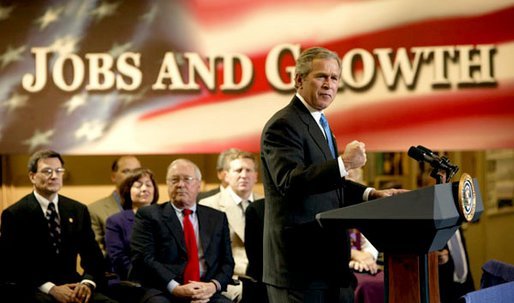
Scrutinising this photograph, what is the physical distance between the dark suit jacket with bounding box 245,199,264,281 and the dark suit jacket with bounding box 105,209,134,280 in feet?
2.65

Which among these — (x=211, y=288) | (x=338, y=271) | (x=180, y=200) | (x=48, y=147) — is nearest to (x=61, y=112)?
Result: (x=48, y=147)

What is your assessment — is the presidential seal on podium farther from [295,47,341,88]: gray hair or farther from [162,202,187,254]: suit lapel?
[162,202,187,254]: suit lapel

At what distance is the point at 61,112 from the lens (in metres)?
5.50

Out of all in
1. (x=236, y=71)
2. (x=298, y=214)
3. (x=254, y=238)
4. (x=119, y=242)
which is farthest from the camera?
(x=236, y=71)

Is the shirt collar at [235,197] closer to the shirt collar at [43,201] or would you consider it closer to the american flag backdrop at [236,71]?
the american flag backdrop at [236,71]

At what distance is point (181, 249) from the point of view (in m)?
4.72

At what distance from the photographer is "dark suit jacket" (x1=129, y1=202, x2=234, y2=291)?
15.4 feet

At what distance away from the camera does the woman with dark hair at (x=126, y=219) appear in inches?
209

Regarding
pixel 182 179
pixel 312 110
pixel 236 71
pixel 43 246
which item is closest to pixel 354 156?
pixel 312 110

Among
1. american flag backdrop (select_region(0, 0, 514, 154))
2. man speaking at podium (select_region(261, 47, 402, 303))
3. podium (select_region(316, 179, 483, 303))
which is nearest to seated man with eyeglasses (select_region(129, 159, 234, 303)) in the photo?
american flag backdrop (select_region(0, 0, 514, 154))

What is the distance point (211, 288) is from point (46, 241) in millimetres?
1020

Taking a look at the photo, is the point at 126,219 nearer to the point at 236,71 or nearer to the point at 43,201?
the point at 43,201

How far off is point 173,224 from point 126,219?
2.44ft

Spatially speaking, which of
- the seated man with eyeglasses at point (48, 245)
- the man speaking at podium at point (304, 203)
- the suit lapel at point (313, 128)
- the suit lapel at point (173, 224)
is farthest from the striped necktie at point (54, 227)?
the suit lapel at point (313, 128)
